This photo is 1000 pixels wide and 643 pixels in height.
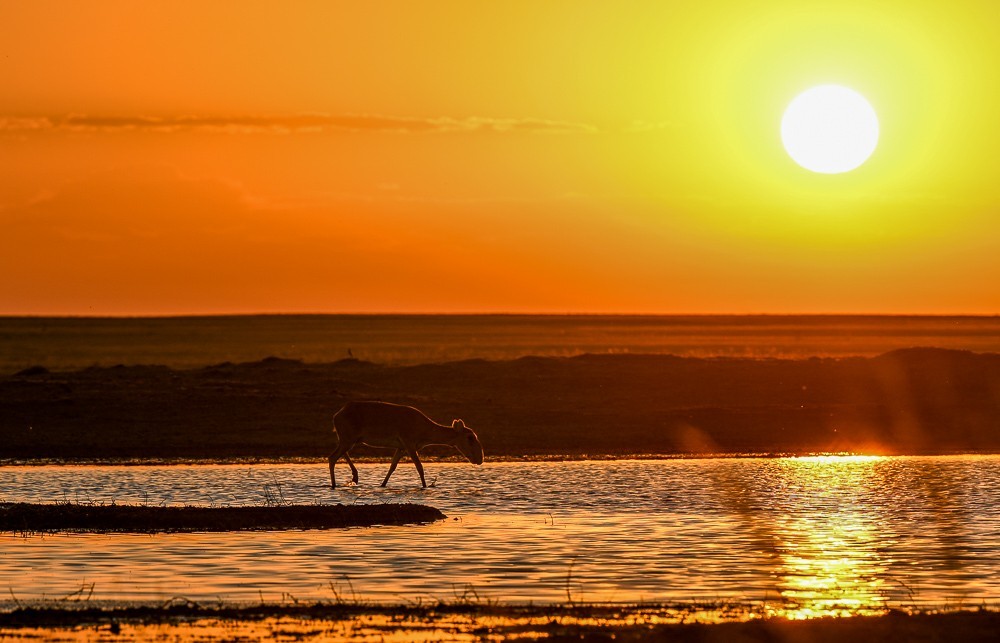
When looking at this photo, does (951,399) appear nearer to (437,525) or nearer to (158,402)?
(158,402)

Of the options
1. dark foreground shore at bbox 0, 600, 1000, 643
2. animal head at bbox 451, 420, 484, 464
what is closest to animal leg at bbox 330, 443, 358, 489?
animal head at bbox 451, 420, 484, 464

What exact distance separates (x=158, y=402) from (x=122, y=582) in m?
30.2

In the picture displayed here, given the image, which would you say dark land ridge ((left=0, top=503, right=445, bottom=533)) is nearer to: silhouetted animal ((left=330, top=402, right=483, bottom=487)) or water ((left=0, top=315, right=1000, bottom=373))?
silhouetted animal ((left=330, top=402, right=483, bottom=487))

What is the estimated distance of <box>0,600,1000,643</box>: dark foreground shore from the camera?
14.1 m

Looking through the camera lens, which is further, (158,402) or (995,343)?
(995,343)

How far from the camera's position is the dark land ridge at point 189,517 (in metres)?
23.2

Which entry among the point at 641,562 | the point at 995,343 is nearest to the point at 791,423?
the point at 641,562

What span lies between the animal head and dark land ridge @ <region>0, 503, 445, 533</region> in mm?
8645

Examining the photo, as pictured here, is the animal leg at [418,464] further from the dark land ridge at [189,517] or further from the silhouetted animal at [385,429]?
the dark land ridge at [189,517]

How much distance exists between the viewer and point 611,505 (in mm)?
26844

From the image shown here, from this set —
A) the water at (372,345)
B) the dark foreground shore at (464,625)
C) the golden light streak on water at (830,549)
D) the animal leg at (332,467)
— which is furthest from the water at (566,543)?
the water at (372,345)

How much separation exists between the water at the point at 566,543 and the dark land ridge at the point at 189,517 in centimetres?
60

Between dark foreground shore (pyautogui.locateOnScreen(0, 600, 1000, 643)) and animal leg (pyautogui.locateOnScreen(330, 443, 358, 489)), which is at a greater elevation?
animal leg (pyautogui.locateOnScreen(330, 443, 358, 489))

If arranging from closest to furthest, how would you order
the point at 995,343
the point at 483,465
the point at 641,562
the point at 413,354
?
1. the point at 641,562
2. the point at 483,465
3. the point at 413,354
4. the point at 995,343
